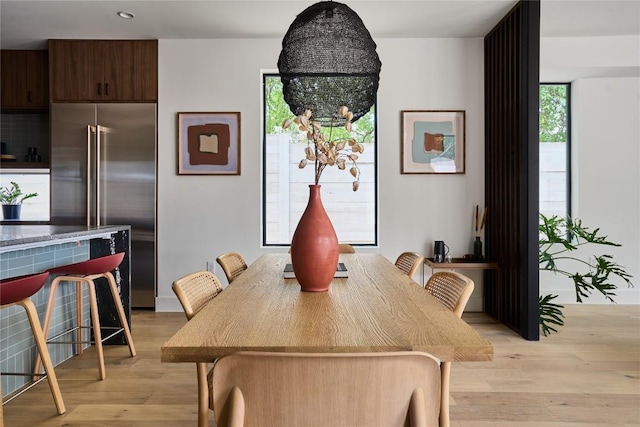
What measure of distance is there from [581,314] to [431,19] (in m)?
3.12

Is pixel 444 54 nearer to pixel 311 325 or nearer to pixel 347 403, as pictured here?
pixel 311 325

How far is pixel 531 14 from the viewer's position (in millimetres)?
3354

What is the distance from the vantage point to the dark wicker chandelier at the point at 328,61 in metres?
2.04

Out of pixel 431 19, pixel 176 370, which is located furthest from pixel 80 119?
pixel 431 19

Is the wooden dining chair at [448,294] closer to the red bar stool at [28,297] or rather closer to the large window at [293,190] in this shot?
the red bar stool at [28,297]

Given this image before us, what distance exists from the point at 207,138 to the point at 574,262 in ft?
13.4

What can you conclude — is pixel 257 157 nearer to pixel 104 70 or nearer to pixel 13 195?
pixel 104 70

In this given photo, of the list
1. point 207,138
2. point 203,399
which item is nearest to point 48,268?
point 203,399

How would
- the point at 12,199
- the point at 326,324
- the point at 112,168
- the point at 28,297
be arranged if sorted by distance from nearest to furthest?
the point at 326,324
the point at 28,297
the point at 112,168
the point at 12,199

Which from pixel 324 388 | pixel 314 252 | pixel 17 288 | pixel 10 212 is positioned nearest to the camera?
pixel 324 388

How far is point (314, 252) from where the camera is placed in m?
1.60

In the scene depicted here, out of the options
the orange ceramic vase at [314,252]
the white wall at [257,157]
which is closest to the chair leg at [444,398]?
the orange ceramic vase at [314,252]

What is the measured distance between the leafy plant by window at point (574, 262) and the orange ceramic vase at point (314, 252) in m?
2.57

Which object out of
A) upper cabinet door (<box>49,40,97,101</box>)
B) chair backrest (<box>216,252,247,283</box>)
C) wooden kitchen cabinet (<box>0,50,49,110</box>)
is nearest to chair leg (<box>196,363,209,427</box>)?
chair backrest (<box>216,252,247,283</box>)
